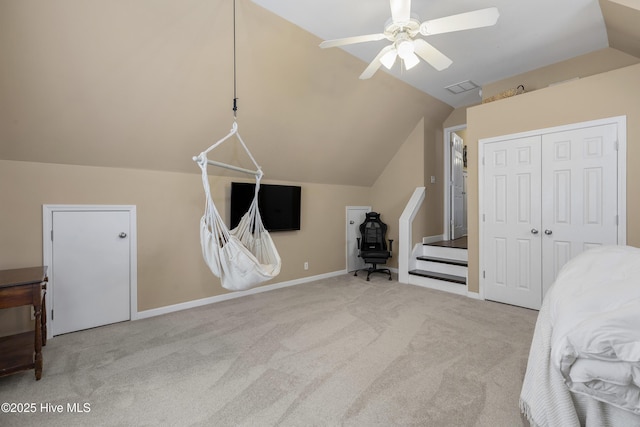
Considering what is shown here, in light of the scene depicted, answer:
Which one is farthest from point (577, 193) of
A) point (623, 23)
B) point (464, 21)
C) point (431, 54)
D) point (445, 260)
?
point (464, 21)

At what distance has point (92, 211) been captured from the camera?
2908 mm

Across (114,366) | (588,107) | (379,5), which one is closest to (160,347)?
(114,366)

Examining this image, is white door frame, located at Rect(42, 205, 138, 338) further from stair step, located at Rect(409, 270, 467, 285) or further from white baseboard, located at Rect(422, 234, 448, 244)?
white baseboard, located at Rect(422, 234, 448, 244)

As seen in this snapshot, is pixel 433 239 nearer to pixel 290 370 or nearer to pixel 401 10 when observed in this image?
pixel 290 370

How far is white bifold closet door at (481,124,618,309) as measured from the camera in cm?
299

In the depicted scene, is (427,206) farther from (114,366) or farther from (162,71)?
(114,366)

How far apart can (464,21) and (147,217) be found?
341 centimetres

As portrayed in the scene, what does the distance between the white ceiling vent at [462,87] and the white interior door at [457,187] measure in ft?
3.81

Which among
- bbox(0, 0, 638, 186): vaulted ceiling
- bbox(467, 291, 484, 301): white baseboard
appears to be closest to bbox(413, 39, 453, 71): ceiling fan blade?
bbox(0, 0, 638, 186): vaulted ceiling

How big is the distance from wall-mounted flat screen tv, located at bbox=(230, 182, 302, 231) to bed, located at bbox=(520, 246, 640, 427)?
3220 mm

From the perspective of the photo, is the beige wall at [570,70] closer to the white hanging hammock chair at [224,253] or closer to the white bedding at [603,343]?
the white bedding at [603,343]

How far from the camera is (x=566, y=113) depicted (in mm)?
3162

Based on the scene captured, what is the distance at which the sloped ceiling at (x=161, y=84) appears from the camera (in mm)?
2104

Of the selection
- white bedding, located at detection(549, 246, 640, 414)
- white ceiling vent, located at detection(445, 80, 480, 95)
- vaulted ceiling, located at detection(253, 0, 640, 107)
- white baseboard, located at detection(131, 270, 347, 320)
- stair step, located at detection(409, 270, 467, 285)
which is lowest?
white baseboard, located at detection(131, 270, 347, 320)
